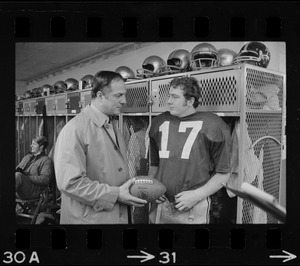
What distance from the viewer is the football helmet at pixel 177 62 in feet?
7.41

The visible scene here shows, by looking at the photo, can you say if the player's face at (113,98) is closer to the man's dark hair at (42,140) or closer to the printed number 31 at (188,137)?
the printed number 31 at (188,137)

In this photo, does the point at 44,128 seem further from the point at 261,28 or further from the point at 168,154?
the point at 261,28

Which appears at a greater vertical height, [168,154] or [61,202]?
A: [168,154]

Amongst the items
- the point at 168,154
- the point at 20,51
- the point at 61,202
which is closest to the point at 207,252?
the point at 168,154

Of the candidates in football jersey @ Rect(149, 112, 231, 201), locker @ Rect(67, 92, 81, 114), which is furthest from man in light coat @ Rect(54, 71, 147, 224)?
football jersey @ Rect(149, 112, 231, 201)

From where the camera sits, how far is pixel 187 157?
2189mm

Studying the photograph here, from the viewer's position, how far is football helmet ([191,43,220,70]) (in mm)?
2186

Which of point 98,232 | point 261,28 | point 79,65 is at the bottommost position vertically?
point 98,232

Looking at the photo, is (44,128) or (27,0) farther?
(44,128)

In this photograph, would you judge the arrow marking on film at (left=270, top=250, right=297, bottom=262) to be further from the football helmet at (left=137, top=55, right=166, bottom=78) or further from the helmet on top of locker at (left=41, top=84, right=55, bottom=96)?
the helmet on top of locker at (left=41, top=84, right=55, bottom=96)

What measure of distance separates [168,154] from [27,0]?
1.22 meters

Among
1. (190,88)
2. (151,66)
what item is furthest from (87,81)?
(190,88)

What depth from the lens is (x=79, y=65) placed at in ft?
7.42

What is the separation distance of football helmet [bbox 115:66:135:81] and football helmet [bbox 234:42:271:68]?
0.66 m
